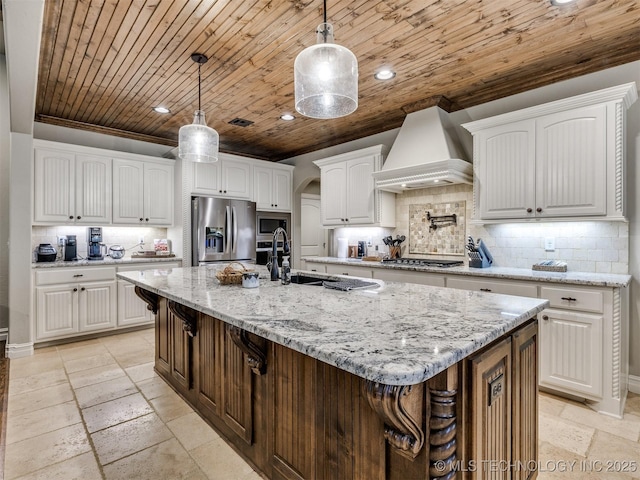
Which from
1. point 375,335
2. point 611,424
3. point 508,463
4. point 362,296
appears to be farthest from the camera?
point 611,424

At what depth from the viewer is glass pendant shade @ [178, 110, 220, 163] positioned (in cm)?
261

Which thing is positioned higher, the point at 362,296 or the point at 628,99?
the point at 628,99

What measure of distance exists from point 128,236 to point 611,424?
540cm

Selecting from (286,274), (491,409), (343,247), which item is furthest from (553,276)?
(343,247)

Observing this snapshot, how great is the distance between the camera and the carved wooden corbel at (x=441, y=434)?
105 centimetres

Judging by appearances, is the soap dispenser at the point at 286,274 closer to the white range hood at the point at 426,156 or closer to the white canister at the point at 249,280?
the white canister at the point at 249,280

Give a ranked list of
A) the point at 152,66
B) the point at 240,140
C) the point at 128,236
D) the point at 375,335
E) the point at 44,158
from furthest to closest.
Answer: the point at 240,140, the point at 128,236, the point at 44,158, the point at 152,66, the point at 375,335

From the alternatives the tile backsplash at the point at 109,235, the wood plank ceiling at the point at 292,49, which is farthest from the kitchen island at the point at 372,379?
the tile backsplash at the point at 109,235

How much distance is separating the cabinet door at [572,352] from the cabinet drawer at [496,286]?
0.20 m

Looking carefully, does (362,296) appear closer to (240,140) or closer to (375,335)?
(375,335)

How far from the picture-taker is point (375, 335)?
1.13 metres

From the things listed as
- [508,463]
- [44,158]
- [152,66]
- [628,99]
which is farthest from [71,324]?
[628,99]

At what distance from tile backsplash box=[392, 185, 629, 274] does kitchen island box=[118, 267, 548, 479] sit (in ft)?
5.92

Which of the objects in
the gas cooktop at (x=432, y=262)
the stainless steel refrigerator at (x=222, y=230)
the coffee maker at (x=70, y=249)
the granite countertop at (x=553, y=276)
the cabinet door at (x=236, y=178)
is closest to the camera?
the granite countertop at (x=553, y=276)
